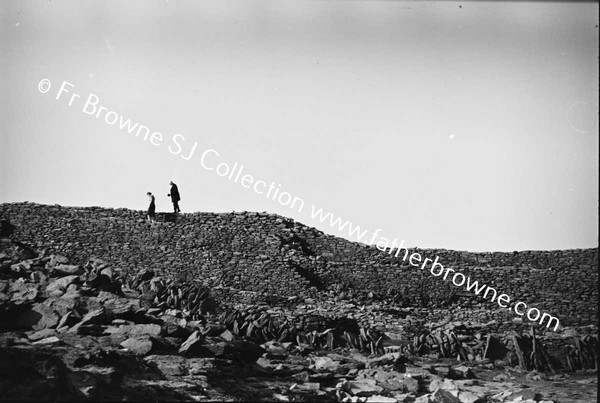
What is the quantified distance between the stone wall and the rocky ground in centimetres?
205

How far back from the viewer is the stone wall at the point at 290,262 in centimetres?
1480

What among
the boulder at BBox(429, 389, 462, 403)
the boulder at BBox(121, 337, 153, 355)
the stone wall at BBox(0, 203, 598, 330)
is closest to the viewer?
the boulder at BBox(429, 389, 462, 403)

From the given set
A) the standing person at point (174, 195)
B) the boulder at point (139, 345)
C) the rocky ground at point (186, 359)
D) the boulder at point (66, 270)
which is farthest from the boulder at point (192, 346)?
the standing person at point (174, 195)

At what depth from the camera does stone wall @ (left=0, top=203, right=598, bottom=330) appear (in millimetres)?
14805

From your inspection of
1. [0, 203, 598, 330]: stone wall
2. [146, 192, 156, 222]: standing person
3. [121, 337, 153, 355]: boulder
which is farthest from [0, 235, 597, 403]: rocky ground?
[146, 192, 156, 222]: standing person

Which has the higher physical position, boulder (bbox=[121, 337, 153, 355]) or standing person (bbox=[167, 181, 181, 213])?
standing person (bbox=[167, 181, 181, 213])

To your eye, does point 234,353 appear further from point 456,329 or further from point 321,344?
point 456,329

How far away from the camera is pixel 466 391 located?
32.0ft

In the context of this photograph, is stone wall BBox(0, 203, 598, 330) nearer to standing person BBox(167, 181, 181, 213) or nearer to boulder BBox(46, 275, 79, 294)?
standing person BBox(167, 181, 181, 213)

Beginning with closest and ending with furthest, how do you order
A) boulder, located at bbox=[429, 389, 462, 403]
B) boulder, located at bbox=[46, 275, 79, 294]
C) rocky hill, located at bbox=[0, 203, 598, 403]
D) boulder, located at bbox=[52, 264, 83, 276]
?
rocky hill, located at bbox=[0, 203, 598, 403]
boulder, located at bbox=[429, 389, 462, 403]
boulder, located at bbox=[46, 275, 79, 294]
boulder, located at bbox=[52, 264, 83, 276]

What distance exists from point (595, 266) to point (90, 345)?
11870 mm

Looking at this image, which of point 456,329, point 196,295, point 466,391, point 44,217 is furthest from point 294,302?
point 44,217

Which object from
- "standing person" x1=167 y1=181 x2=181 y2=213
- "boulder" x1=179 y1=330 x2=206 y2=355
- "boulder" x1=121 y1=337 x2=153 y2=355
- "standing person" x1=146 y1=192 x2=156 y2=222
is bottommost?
"boulder" x1=121 y1=337 x2=153 y2=355

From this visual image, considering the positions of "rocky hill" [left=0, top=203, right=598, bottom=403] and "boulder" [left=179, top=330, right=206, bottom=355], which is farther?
"boulder" [left=179, top=330, right=206, bottom=355]
